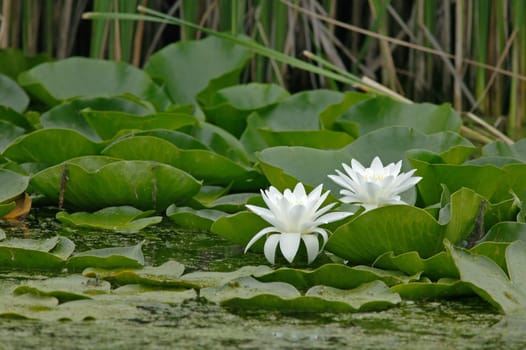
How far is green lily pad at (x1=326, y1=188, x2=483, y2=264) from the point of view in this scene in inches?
66.9

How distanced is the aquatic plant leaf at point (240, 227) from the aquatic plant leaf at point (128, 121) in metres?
0.70

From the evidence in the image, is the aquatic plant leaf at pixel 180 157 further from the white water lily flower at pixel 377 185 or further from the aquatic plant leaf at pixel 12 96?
the aquatic plant leaf at pixel 12 96

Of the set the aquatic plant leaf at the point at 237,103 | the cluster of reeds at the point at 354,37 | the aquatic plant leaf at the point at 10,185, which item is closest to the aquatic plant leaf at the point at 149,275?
the aquatic plant leaf at the point at 10,185

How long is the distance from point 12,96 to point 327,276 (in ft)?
5.59

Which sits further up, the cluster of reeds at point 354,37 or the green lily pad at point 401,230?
the cluster of reeds at point 354,37

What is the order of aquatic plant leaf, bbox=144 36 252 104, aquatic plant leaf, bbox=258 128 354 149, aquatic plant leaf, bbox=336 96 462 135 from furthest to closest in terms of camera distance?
aquatic plant leaf, bbox=144 36 252 104 < aquatic plant leaf, bbox=336 96 462 135 < aquatic plant leaf, bbox=258 128 354 149

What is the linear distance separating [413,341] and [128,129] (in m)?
1.30

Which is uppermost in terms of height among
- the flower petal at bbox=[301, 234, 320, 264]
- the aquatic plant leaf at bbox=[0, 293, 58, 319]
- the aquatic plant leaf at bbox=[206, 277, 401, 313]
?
the flower petal at bbox=[301, 234, 320, 264]

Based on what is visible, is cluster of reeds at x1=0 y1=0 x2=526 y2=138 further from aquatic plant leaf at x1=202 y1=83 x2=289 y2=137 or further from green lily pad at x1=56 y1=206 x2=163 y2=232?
green lily pad at x1=56 y1=206 x2=163 y2=232

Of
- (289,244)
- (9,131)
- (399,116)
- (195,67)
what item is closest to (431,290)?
(289,244)

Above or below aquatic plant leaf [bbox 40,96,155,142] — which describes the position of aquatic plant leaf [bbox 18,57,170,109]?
above

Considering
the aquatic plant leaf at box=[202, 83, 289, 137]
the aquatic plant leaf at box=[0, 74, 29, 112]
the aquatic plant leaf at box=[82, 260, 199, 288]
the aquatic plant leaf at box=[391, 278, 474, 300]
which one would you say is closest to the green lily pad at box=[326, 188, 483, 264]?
the aquatic plant leaf at box=[391, 278, 474, 300]

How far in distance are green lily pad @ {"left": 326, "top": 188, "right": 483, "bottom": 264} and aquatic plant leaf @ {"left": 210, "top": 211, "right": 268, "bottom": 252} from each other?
0.50ft

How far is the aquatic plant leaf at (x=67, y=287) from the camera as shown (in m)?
1.52
